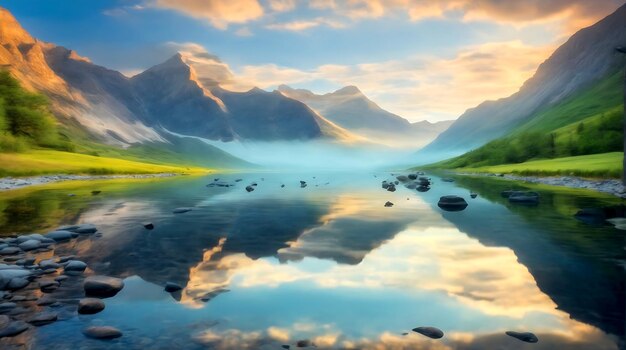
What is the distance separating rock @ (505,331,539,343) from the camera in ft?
30.0

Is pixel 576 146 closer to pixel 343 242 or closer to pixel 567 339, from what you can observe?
pixel 343 242

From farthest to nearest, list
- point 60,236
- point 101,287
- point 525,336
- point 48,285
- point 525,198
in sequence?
point 525,198 → point 60,236 → point 48,285 → point 101,287 → point 525,336

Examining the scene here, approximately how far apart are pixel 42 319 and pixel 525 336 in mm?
11295

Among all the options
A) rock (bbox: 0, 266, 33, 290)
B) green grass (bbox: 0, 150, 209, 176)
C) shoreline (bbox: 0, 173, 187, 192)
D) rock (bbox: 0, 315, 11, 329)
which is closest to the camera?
rock (bbox: 0, 315, 11, 329)

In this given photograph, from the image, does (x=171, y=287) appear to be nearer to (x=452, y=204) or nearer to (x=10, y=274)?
(x=10, y=274)

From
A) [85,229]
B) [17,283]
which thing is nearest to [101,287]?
[17,283]

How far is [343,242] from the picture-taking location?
21094 millimetres

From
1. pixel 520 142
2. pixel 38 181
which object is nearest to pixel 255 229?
pixel 38 181

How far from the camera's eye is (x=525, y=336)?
9297 millimetres

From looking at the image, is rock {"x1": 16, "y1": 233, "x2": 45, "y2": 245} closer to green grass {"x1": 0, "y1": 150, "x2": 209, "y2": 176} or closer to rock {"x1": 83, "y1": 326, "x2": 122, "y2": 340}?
rock {"x1": 83, "y1": 326, "x2": 122, "y2": 340}

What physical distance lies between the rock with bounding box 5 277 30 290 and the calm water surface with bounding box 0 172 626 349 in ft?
4.74

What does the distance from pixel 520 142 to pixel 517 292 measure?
497 ft

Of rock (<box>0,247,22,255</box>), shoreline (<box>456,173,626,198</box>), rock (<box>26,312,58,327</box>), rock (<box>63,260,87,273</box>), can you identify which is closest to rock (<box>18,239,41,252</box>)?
rock (<box>0,247,22,255</box>)

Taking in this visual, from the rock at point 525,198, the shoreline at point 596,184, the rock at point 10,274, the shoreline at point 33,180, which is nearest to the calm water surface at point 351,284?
the rock at point 10,274
